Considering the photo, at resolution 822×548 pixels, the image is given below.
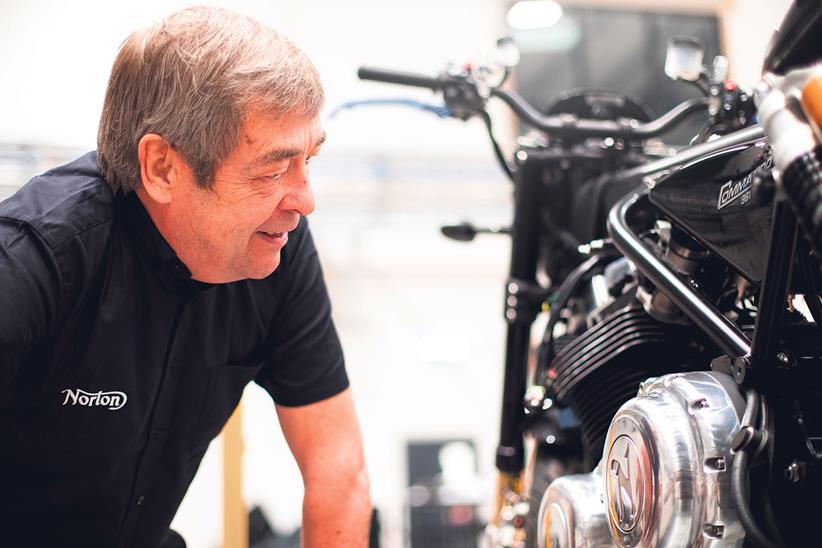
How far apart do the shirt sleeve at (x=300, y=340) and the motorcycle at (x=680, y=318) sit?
0.36m

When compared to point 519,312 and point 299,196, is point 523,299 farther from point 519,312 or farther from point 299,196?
point 299,196

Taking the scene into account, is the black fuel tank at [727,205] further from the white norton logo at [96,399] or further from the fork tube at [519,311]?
the white norton logo at [96,399]

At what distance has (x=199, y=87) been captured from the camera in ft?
3.67

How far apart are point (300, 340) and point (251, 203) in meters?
0.30

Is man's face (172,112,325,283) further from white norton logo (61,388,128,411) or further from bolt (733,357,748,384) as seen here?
bolt (733,357,748,384)

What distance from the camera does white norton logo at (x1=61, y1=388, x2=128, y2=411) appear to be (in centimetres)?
115

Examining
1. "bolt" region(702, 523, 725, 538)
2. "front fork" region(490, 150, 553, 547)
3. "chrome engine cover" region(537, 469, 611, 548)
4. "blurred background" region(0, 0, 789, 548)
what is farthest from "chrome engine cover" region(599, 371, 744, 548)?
"blurred background" region(0, 0, 789, 548)

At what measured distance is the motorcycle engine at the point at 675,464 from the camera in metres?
0.82

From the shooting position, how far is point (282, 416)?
4.68 ft

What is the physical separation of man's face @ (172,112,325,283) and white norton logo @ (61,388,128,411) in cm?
21

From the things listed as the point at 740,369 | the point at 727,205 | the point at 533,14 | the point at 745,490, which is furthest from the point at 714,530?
the point at 533,14

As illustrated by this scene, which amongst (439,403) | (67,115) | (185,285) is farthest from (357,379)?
(185,285)

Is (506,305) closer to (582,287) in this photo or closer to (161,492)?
(582,287)

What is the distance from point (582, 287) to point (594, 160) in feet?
0.97
